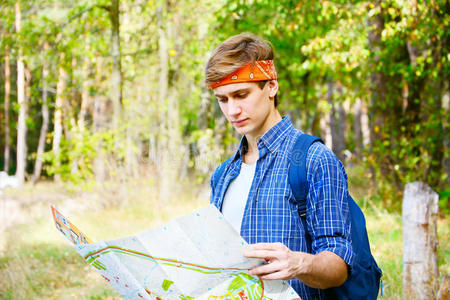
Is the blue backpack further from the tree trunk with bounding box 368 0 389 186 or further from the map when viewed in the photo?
the tree trunk with bounding box 368 0 389 186

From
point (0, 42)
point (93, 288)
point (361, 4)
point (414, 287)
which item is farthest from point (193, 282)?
point (0, 42)

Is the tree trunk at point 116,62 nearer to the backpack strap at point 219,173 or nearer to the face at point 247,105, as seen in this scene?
the backpack strap at point 219,173

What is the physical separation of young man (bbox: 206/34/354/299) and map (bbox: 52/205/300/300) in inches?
3.0

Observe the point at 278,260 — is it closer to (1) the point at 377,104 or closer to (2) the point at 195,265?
(2) the point at 195,265

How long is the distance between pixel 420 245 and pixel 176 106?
371 inches

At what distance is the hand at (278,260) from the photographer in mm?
1438

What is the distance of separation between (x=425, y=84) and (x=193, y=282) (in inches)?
320

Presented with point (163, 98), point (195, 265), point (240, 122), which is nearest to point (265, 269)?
point (195, 265)

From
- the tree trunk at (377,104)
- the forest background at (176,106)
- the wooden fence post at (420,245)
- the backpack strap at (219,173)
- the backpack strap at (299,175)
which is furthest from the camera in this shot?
the tree trunk at (377,104)

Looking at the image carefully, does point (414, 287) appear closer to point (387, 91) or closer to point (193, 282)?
point (193, 282)

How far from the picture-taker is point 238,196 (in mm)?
1991

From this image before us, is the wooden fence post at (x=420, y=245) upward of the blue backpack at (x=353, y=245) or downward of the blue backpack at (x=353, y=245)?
downward

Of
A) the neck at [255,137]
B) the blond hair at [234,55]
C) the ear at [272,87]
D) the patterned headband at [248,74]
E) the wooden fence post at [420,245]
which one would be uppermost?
the blond hair at [234,55]

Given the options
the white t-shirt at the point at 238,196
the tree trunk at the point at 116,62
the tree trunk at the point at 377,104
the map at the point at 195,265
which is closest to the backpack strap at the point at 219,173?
the white t-shirt at the point at 238,196
